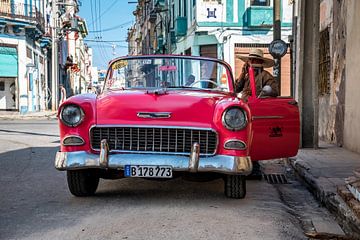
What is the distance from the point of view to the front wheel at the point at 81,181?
5.56 m

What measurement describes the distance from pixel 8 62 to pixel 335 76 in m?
22.7

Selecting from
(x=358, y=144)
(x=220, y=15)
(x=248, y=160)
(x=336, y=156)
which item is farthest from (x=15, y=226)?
(x=220, y=15)

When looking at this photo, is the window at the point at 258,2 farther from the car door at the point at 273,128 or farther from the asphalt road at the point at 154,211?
the car door at the point at 273,128

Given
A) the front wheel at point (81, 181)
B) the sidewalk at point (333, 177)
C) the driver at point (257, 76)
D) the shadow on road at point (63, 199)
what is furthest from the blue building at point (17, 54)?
the front wheel at point (81, 181)

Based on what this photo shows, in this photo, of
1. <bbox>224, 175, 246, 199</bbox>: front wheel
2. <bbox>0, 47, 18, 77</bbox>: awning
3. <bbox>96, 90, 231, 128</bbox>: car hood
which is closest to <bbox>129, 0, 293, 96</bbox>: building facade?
<bbox>0, 47, 18, 77</bbox>: awning

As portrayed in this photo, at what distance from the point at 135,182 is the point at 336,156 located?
4.08m

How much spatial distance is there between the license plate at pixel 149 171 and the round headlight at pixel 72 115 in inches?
28.7

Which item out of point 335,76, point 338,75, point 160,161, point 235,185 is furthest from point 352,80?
point 160,161

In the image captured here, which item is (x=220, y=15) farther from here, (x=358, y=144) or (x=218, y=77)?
(x=218, y=77)

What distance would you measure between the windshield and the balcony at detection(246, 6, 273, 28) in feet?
58.3

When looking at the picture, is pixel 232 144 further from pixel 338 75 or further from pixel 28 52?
pixel 28 52

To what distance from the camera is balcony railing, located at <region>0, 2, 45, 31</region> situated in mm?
29016

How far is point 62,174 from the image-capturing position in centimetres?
764

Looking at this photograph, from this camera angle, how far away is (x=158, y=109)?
17.1 feet
